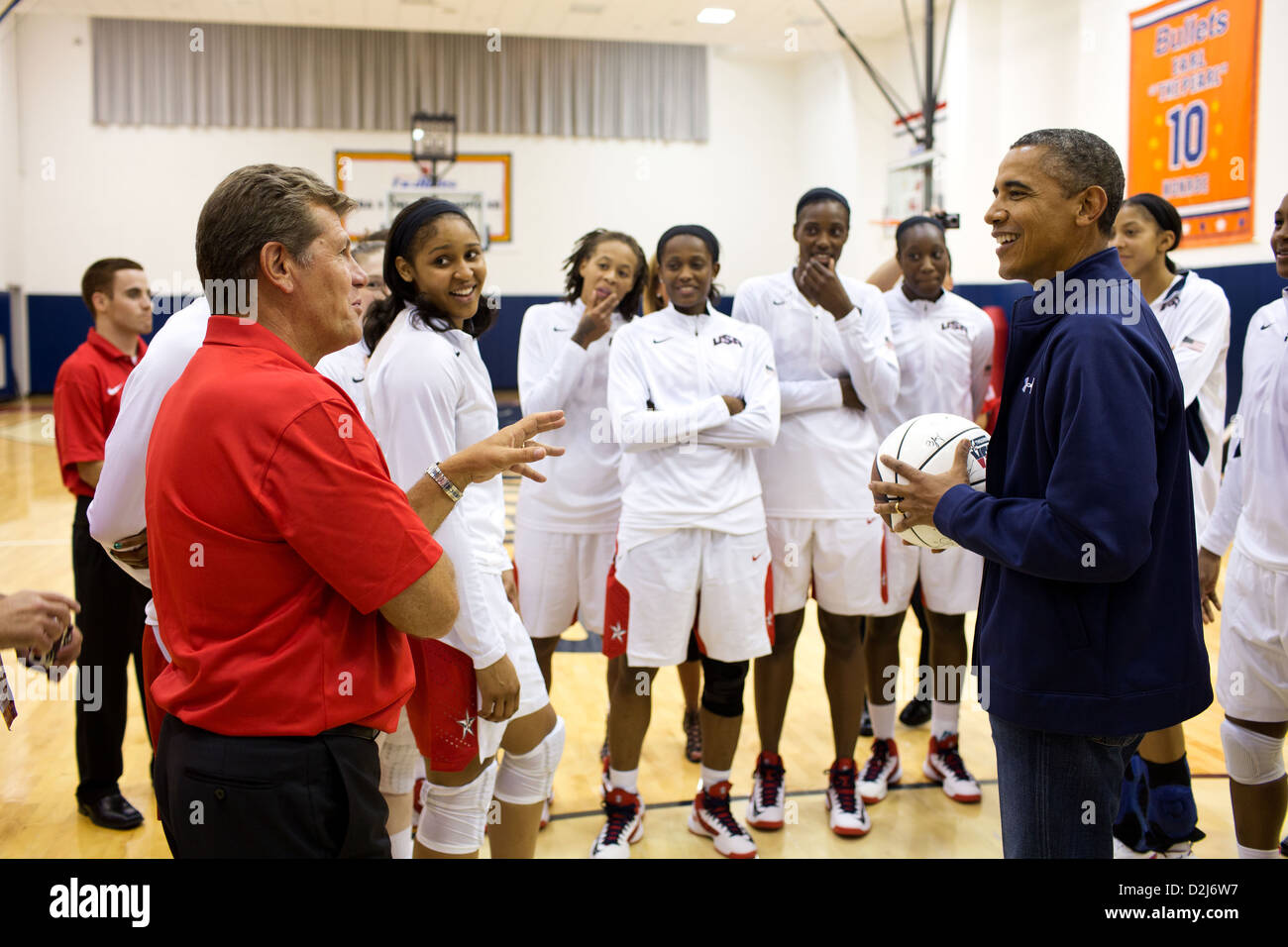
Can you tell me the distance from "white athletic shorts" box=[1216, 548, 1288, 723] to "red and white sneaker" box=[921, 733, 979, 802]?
1.09 meters

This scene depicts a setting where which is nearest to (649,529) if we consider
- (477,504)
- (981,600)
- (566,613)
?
(566,613)

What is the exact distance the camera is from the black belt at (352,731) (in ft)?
5.06

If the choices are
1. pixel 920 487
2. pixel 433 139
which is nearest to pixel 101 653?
pixel 920 487

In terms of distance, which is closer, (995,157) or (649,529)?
(649,529)

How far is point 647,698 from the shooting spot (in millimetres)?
3260

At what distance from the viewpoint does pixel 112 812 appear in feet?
11.0

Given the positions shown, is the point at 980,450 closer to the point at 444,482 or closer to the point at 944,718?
the point at 444,482

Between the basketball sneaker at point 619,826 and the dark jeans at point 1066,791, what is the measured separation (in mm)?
1607

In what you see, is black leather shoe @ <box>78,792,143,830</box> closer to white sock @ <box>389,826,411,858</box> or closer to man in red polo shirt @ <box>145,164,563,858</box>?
white sock @ <box>389,826,411,858</box>

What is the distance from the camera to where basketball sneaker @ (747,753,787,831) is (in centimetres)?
335

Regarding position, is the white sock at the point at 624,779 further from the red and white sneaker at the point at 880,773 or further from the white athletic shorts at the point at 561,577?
the red and white sneaker at the point at 880,773

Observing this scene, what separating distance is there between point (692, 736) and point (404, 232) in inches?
94.9

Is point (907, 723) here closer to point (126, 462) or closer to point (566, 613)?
point (566, 613)
